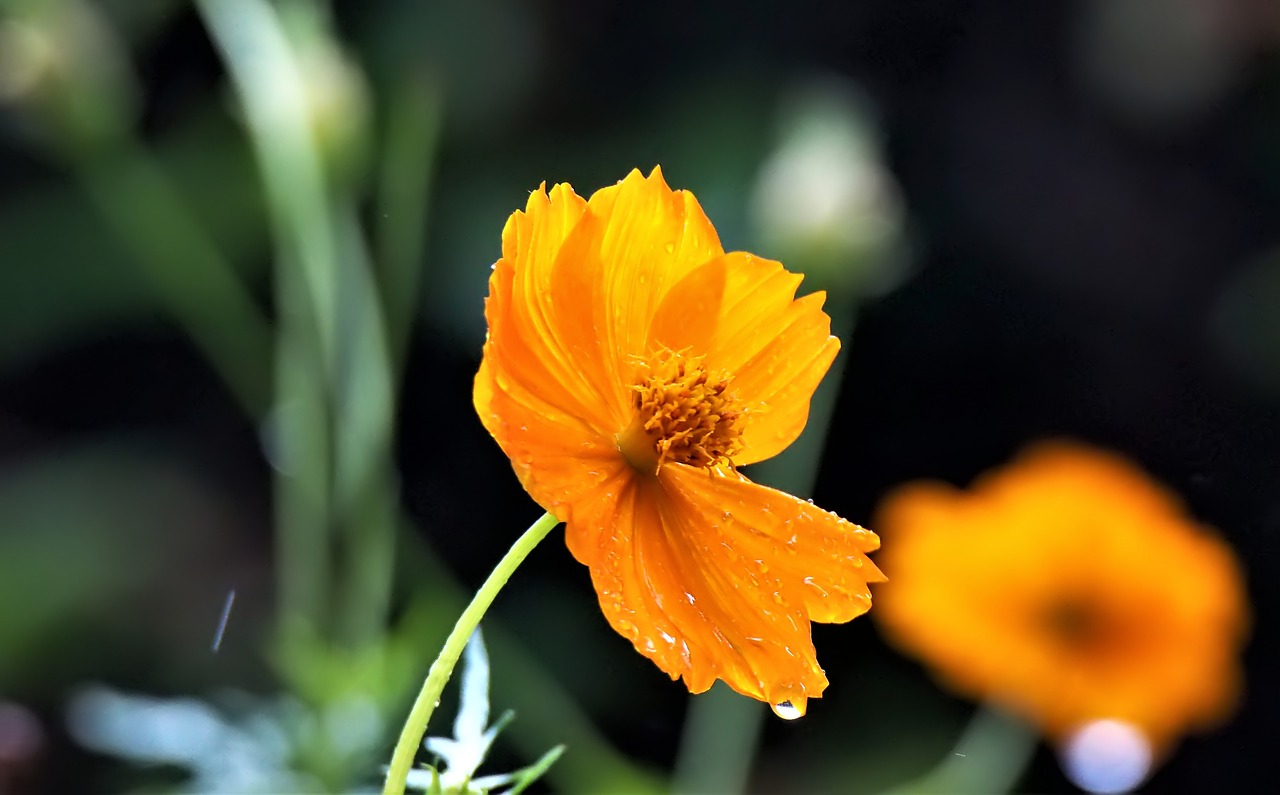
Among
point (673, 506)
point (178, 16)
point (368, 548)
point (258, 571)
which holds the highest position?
point (178, 16)

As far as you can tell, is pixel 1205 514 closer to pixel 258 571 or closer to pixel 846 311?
pixel 846 311

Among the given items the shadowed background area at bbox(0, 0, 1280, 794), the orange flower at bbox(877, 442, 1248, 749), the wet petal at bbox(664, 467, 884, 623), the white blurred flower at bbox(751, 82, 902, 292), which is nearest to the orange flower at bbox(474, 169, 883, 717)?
the wet petal at bbox(664, 467, 884, 623)

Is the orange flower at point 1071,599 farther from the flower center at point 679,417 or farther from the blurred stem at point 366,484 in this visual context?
the flower center at point 679,417

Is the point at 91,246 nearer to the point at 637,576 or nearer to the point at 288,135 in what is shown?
the point at 288,135

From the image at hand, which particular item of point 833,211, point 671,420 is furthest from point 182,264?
point 671,420

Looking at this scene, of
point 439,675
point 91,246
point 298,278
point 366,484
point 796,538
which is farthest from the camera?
point 91,246

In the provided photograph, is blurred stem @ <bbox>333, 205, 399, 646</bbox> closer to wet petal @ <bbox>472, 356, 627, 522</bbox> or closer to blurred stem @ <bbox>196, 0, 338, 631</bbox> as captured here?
blurred stem @ <bbox>196, 0, 338, 631</bbox>

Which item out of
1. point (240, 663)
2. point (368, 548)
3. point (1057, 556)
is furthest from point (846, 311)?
point (240, 663)
